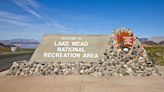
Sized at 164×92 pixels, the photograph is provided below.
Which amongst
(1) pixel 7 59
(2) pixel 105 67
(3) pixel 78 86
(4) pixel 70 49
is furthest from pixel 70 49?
(1) pixel 7 59

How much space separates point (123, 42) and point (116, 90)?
555 centimetres

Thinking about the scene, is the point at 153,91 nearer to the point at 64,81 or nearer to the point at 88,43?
the point at 64,81

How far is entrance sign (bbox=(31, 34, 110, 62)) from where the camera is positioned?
14.3m

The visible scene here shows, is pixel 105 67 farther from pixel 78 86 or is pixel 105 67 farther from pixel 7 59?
pixel 7 59

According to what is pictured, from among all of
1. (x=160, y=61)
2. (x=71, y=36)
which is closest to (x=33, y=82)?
(x=71, y=36)

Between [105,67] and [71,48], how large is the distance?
2.54 meters

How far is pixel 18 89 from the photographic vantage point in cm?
936

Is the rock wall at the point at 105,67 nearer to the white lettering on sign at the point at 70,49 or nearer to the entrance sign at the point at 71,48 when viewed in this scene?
the entrance sign at the point at 71,48

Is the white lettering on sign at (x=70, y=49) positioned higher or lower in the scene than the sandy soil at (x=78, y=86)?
higher

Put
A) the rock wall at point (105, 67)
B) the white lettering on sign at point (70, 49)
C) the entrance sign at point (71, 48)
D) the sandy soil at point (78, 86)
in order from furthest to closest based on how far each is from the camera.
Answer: the white lettering on sign at point (70, 49), the entrance sign at point (71, 48), the rock wall at point (105, 67), the sandy soil at point (78, 86)

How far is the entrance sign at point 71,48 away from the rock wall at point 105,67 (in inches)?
22.2

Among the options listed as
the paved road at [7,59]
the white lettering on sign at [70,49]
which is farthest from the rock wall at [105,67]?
the paved road at [7,59]

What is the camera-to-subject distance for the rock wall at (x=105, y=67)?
13.1 metres

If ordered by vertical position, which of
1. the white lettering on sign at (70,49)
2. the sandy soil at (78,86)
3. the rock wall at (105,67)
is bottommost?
the sandy soil at (78,86)
